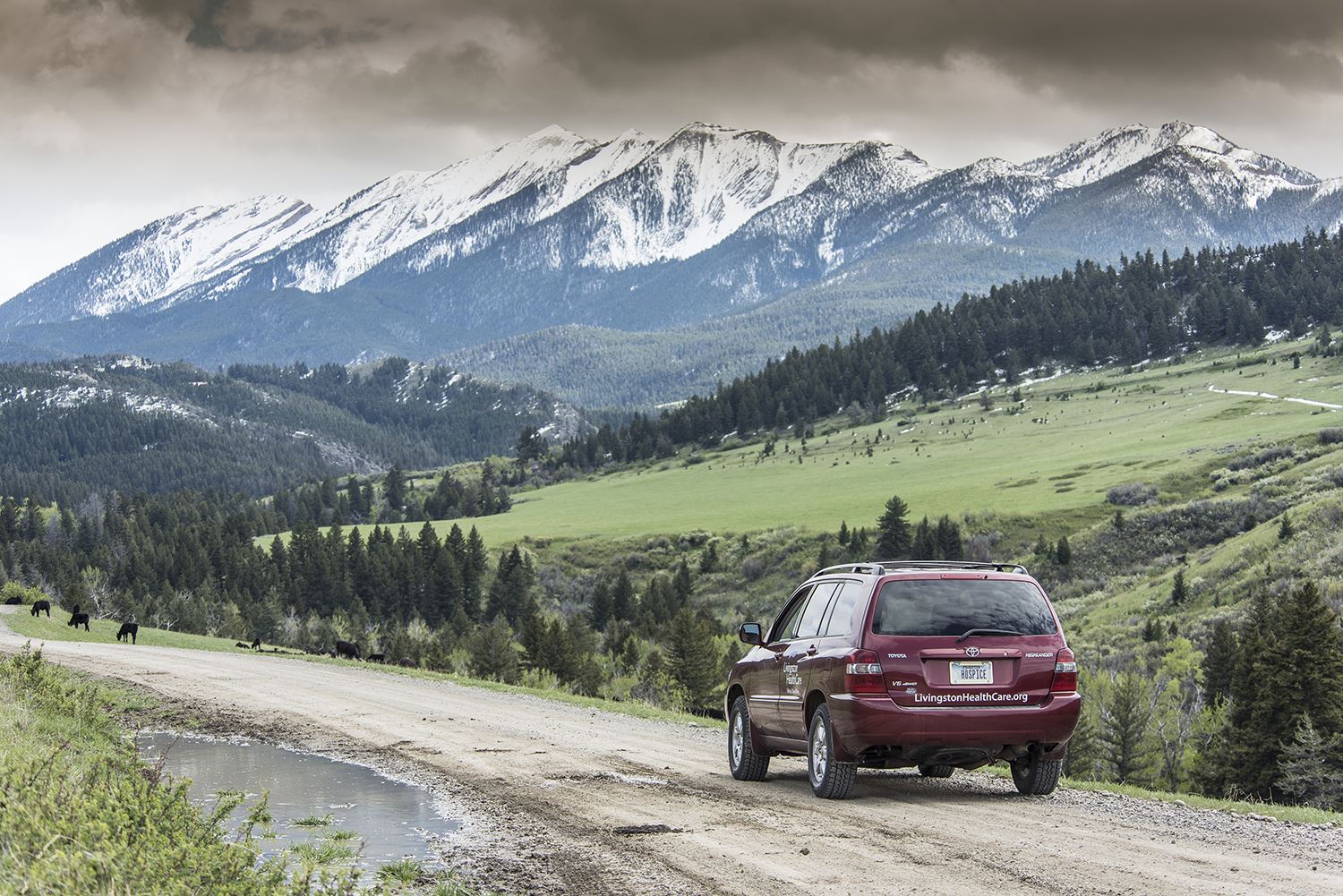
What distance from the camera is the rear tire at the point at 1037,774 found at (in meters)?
15.5

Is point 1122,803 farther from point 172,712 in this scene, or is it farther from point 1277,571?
point 1277,571

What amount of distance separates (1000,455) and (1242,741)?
133899 mm

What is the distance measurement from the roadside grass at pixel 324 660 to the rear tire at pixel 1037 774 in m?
10.2

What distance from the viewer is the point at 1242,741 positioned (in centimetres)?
3931

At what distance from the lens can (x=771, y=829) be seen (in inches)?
518

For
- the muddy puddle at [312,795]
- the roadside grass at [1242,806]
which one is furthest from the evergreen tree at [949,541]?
the roadside grass at [1242,806]

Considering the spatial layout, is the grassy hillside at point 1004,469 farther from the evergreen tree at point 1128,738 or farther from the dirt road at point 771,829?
the dirt road at point 771,829

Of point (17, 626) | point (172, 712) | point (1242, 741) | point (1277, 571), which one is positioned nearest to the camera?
point (172, 712)

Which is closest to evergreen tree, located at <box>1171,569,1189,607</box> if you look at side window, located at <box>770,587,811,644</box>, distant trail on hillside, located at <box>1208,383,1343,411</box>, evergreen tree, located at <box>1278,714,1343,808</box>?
evergreen tree, located at <box>1278,714,1343,808</box>

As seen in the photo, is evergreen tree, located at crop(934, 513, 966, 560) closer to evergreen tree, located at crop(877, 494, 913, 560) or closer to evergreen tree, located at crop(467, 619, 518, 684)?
evergreen tree, located at crop(877, 494, 913, 560)

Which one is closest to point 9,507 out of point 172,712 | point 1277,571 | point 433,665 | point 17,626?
point 433,665

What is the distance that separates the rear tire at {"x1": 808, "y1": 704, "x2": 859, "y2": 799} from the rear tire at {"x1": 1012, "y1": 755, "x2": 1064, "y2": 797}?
2.05 m

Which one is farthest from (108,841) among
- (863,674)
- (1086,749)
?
(1086,749)

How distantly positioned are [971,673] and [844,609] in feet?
5.55
